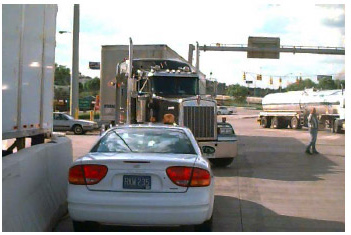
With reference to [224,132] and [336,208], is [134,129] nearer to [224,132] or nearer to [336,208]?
[336,208]

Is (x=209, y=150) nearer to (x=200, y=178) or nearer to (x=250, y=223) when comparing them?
(x=250, y=223)

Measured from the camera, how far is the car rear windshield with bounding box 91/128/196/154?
6.77 metres

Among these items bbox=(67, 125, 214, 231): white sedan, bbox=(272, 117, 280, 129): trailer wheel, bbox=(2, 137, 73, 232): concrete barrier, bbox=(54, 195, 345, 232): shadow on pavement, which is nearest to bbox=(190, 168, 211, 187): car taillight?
bbox=(67, 125, 214, 231): white sedan

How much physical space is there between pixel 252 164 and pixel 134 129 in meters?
8.75

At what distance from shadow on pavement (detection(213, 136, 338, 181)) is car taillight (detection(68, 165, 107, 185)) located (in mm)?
7320

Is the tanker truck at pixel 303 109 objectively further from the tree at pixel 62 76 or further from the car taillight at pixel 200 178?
the tree at pixel 62 76

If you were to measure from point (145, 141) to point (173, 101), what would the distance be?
763 cm

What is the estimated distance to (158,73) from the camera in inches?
589

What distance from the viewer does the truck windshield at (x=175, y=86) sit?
14.9 m

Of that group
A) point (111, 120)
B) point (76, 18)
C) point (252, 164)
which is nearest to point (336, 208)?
point (252, 164)

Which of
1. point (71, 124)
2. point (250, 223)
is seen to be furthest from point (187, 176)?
point (71, 124)

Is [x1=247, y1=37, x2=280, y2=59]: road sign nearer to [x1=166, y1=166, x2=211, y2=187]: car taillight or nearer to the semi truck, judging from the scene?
the semi truck

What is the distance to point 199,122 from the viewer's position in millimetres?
14312

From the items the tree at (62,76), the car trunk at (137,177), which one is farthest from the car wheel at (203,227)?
the tree at (62,76)
